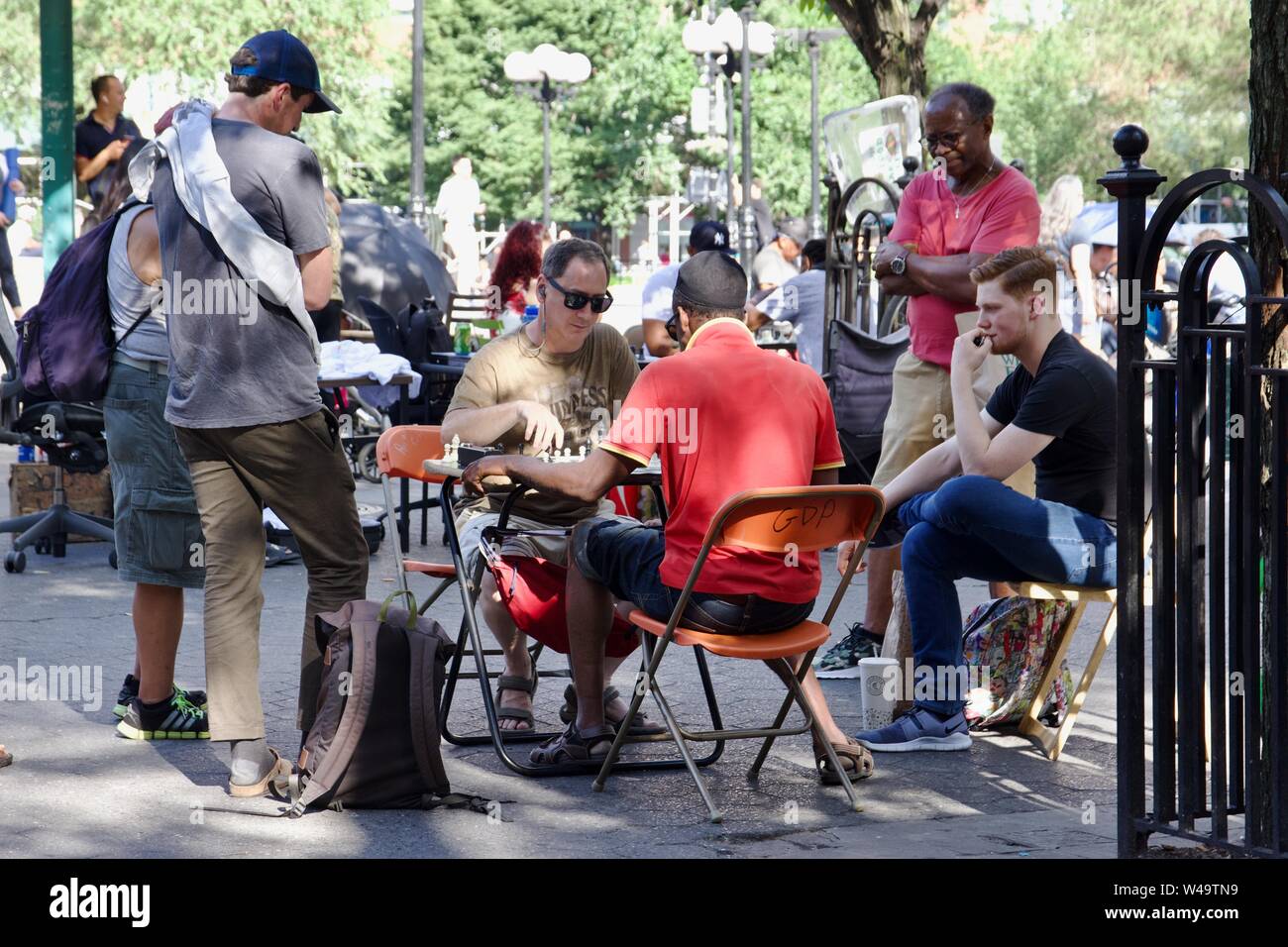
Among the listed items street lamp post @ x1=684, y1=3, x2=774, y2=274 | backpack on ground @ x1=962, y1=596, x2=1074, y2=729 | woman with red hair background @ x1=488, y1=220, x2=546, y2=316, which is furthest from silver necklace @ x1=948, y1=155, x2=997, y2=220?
street lamp post @ x1=684, y1=3, x2=774, y2=274

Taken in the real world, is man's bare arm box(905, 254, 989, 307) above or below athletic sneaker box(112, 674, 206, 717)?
above

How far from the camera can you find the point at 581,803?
5152mm

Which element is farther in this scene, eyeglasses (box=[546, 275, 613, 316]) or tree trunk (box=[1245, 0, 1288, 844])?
eyeglasses (box=[546, 275, 613, 316])

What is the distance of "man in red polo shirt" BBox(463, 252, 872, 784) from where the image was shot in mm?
5008

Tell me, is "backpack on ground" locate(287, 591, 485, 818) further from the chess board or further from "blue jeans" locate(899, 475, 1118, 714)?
"blue jeans" locate(899, 475, 1118, 714)

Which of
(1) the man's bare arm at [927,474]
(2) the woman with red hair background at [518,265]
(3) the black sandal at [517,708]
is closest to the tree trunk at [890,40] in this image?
(2) the woman with red hair background at [518,265]

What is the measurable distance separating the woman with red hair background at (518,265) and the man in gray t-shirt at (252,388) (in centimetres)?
503

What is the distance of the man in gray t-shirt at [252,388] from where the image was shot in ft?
16.4

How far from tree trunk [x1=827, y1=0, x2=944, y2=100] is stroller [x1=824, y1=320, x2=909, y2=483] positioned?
5.55 meters

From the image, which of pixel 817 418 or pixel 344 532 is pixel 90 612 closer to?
pixel 344 532

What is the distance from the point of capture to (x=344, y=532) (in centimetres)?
525

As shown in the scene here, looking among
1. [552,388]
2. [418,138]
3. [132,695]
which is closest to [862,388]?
[552,388]

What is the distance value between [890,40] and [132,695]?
902cm

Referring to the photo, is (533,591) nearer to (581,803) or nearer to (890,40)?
(581,803)
